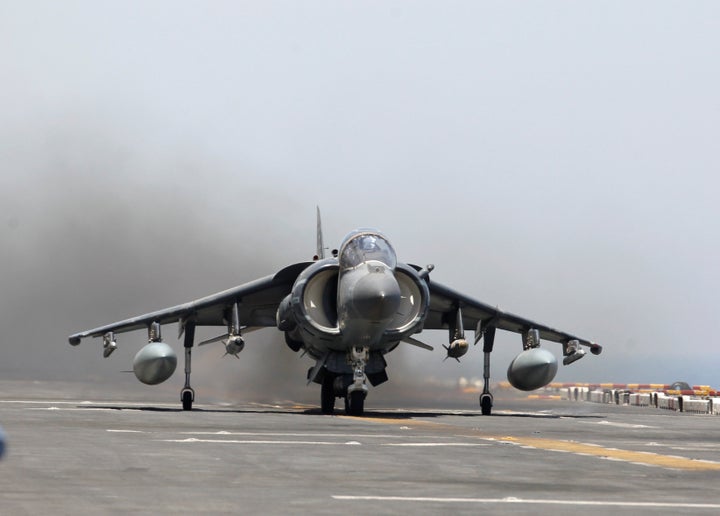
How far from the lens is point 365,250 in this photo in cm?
3375

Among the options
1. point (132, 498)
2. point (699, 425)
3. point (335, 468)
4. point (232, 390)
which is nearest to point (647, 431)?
point (699, 425)

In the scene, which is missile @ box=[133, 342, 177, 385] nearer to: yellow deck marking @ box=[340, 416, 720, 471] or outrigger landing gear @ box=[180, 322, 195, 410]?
outrigger landing gear @ box=[180, 322, 195, 410]

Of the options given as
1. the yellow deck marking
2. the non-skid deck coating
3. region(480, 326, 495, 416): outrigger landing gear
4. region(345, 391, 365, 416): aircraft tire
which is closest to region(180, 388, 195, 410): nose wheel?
region(345, 391, 365, 416): aircraft tire

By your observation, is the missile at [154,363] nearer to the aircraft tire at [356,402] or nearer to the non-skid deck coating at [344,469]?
the aircraft tire at [356,402]

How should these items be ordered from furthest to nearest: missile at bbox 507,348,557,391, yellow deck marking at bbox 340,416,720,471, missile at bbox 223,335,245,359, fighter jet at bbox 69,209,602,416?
missile at bbox 507,348,557,391 → missile at bbox 223,335,245,359 → fighter jet at bbox 69,209,602,416 → yellow deck marking at bbox 340,416,720,471

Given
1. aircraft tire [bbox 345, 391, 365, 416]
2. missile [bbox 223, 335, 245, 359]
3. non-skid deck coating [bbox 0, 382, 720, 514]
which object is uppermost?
missile [bbox 223, 335, 245, 359]

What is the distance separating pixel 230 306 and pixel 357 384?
7.09 m

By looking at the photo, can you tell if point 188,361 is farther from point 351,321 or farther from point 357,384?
point 351,321

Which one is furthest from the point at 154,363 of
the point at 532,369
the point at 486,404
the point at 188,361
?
the point at 532,369

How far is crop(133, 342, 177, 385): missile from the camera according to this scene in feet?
120

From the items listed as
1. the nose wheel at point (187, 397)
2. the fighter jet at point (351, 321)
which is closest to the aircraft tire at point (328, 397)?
the fighter jet at point (351, 321)

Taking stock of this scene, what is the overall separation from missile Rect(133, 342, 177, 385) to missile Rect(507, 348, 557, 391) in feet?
32.9

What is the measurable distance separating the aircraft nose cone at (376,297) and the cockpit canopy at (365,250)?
1.10 meters

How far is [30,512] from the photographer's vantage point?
9820 mm
